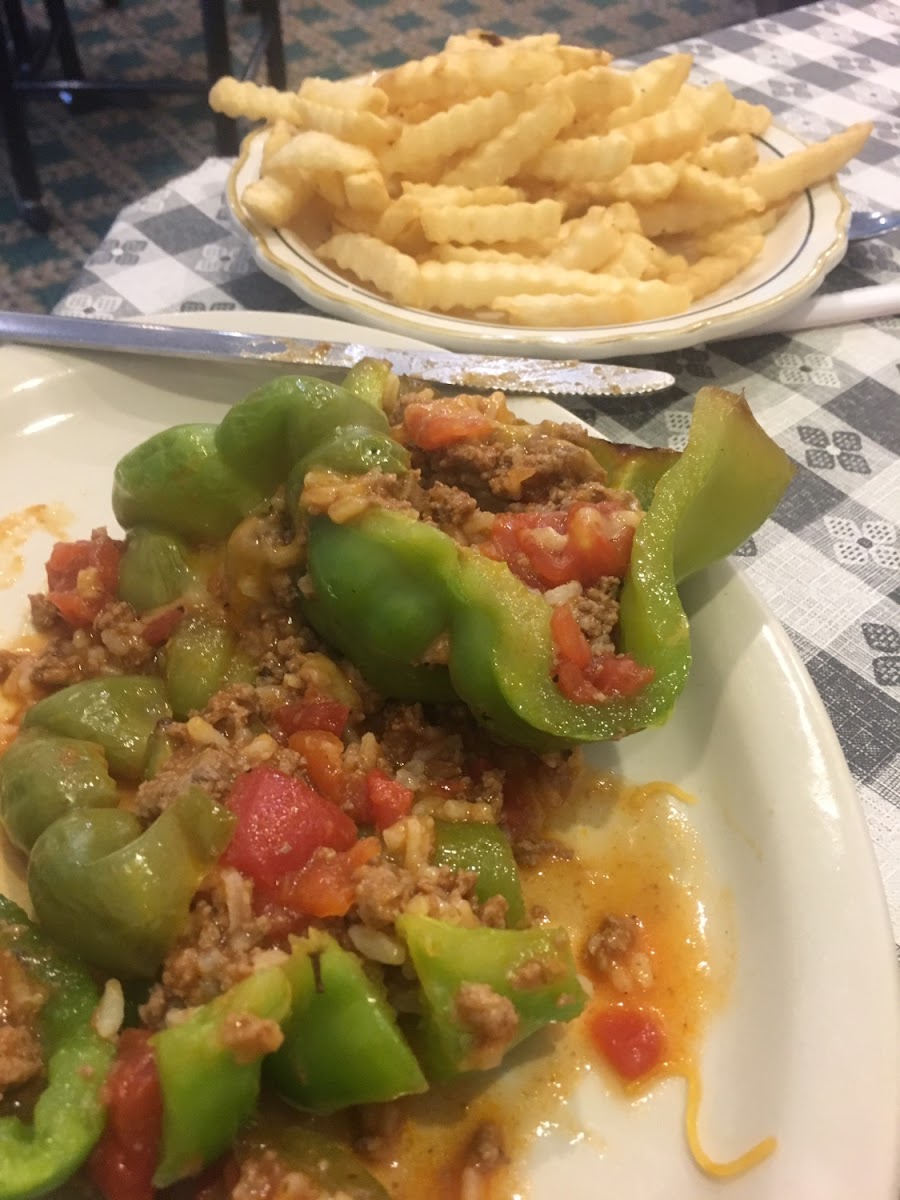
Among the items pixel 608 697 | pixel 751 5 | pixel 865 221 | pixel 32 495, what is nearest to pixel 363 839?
pixel 608 697

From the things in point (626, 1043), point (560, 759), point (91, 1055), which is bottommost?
point (626, 1043)

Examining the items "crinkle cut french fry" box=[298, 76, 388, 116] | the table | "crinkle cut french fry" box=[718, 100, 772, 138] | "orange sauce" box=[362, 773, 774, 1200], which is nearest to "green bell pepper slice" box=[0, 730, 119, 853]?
"orange sauce" box=[362, 773, 774, 1200]

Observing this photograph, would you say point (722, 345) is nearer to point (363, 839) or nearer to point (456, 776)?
point (456, 776)

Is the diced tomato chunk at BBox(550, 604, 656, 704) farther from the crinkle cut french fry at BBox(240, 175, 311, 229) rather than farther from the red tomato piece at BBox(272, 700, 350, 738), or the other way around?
the crinkle cut french fry at BBox(240, 175, 311, 229)

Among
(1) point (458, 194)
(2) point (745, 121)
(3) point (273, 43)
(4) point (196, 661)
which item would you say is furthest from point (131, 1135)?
(3) point (273, 43)

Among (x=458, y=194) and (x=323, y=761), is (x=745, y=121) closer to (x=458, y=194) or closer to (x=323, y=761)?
(x=458, y=194)
